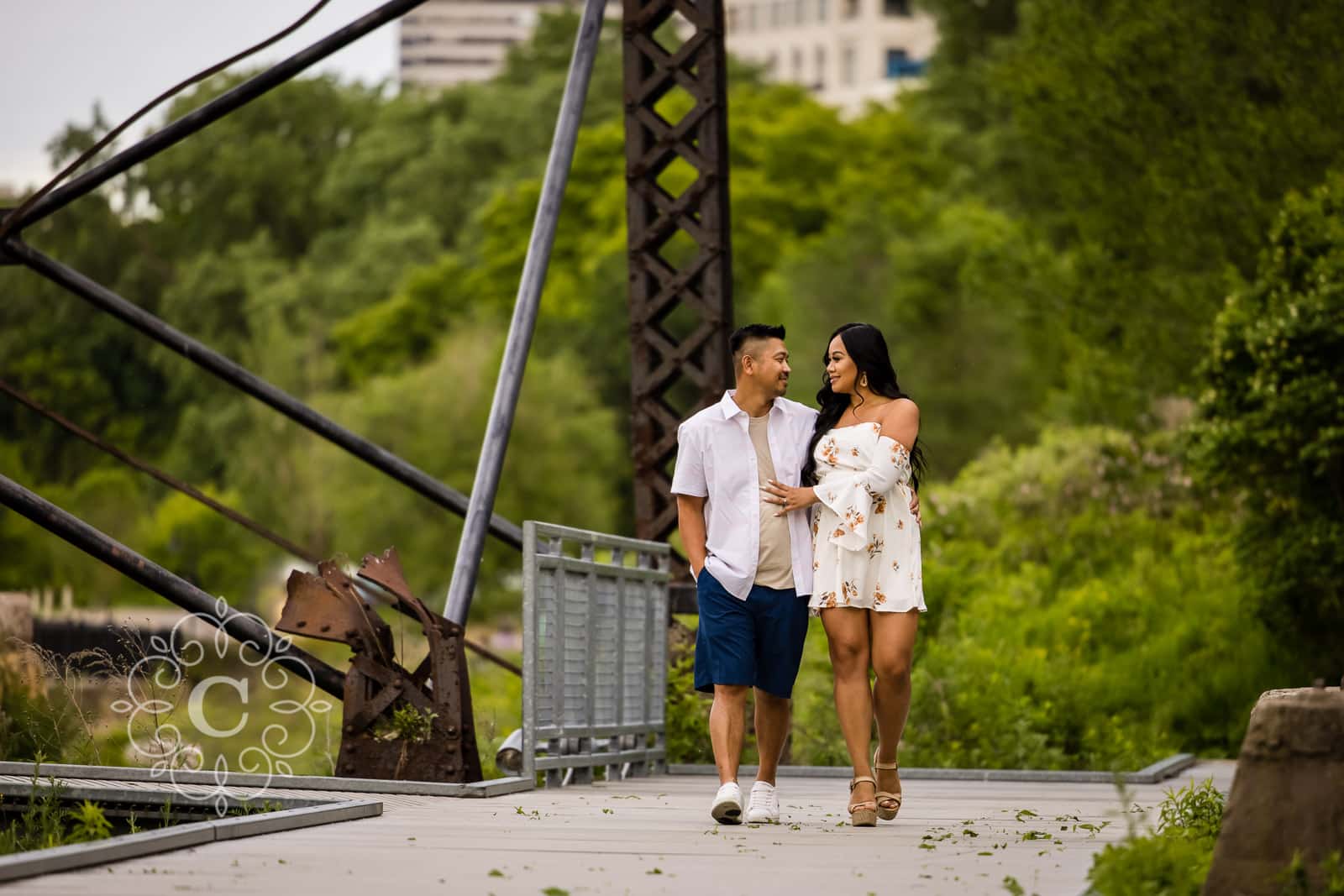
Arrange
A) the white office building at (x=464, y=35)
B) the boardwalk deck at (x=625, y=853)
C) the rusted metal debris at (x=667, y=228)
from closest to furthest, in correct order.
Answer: the boardwalk deck at (x=625, y=853), the rusted metal debris at (x=667, y=228), the white office building at (x=464, y=35)

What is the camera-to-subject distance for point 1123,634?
18266 mm

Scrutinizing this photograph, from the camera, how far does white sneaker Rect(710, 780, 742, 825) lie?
305 inches

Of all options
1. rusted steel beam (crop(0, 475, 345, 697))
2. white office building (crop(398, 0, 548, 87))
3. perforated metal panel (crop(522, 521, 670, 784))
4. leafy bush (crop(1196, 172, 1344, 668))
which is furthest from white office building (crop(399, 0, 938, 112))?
rusted steel beam (crop(0, 475, 345, 697))

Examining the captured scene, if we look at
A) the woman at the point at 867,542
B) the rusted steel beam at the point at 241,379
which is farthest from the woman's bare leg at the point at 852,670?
the rusted steel beam at the point at 241,379

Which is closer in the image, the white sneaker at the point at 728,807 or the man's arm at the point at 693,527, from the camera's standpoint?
the white sneaker at the point at 728,807

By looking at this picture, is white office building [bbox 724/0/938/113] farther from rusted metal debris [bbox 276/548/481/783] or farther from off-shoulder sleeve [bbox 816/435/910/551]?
off-shoulder sleeve [bbox 816/435/910/551]

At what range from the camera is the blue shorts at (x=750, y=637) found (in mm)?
8148

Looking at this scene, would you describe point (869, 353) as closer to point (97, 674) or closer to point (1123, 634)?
point (97, 674)

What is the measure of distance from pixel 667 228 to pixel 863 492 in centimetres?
487

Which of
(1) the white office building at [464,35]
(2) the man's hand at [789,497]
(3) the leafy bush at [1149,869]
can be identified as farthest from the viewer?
(1) the white office building at [464,35]

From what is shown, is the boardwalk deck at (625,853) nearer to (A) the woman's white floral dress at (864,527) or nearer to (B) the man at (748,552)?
(B) the man at (748,552)

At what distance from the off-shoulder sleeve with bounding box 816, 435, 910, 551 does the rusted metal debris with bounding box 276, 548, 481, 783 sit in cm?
194

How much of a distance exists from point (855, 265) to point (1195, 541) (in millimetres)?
26468

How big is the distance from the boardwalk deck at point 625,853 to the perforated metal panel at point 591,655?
640 mm
